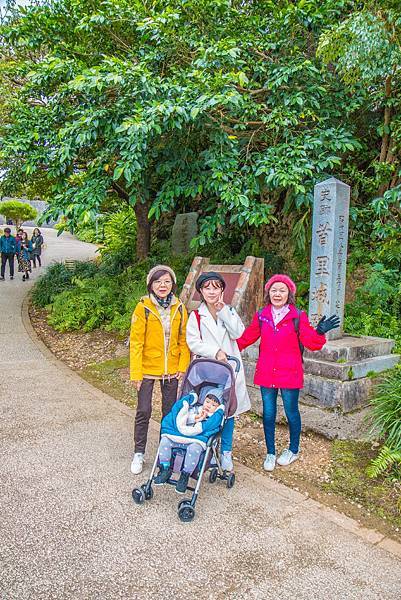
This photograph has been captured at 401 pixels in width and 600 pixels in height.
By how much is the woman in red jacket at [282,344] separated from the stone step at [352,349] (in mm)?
1217

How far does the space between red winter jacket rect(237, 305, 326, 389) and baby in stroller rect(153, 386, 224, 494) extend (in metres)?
0.51

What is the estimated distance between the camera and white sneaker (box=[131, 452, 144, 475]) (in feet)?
12.0

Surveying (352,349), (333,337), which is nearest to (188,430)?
(352,349)

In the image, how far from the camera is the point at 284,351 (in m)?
3.65

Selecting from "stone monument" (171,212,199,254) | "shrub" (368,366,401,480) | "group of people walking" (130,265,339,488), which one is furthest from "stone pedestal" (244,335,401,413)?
"stone monument" (171,212,199,254)

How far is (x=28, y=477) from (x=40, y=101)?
7.23m

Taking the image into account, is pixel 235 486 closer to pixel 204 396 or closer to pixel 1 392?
pixel 204 396

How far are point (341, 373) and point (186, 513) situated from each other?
2.30 meters

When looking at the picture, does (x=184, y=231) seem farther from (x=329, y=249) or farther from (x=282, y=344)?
(x=282, y=344)

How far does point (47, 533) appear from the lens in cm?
283

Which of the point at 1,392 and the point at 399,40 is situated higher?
the point at 399,40

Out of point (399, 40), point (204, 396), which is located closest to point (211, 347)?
point (204, 396)

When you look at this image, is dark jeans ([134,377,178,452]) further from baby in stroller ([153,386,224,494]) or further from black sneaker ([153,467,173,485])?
black sneaker ([153,467,173,485])

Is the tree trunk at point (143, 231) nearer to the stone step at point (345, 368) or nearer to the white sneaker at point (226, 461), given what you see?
the stone step at point (345, 368)
